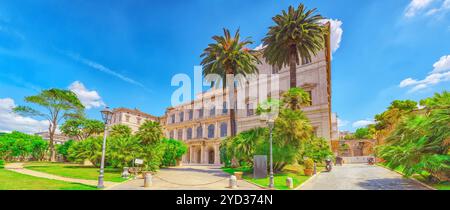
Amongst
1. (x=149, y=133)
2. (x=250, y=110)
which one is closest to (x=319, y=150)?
(x=250, y=110)

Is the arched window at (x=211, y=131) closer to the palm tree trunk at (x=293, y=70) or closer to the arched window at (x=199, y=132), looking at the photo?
the arched window at (x=199, y=132)

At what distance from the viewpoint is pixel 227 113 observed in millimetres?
49344

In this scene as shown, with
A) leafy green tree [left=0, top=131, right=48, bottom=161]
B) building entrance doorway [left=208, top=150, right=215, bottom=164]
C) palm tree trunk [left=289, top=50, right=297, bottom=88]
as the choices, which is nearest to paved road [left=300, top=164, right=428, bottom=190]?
palm tree trunk [left=289, top=50, right=297, bottom=88]

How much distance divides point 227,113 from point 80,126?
28798mm

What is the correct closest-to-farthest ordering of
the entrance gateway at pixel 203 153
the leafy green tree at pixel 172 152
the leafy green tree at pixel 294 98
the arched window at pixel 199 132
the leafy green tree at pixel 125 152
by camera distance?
the leafy green tree at pixel 294 98, the leafy green tree at pixel 125 152, the leafy green tree at pixel 172 152, the entrance gateway at pixel 203 153, the arched window at pixel 199 132

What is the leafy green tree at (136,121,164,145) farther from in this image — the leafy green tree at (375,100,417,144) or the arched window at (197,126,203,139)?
the leafy green tree at (375,100,417,144)

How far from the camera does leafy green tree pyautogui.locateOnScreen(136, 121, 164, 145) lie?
2432 cm

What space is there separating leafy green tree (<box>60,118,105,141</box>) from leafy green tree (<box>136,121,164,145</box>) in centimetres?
2616

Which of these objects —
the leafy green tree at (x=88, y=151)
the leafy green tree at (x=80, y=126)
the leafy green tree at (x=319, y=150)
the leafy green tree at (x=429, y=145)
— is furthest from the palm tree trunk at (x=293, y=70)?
the leafy green tree at (x=80, y=126)

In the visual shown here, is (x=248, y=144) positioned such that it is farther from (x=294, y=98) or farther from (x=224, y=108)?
(x=224, y=108)

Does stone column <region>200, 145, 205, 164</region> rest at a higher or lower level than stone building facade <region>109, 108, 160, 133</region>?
lower

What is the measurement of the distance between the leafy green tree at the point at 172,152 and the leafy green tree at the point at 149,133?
29.4 ft

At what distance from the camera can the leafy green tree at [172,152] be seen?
1362 inches
